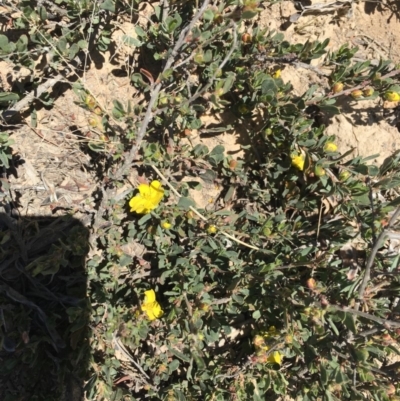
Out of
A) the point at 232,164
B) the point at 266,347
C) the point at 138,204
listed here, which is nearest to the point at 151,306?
the point at 138,204

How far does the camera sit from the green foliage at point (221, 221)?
8.96 ft

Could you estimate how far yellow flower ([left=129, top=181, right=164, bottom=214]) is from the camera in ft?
9.47

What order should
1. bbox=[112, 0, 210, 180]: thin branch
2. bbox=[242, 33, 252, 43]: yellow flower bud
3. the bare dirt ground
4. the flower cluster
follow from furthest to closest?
1. the bare dirt ground
2. bbox=[242, 33, 252, 43]: yellow flower bud
3. the flower cluster
4. bbox=[112, 0, 210, 180]: thin branch

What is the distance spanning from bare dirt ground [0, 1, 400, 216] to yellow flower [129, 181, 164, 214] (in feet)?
1.19

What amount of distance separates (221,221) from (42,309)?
1.28 metres

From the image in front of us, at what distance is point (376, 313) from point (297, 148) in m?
1.13

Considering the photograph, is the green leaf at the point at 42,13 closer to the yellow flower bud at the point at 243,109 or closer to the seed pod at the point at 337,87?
the yellow flower bud at the point at 243,109

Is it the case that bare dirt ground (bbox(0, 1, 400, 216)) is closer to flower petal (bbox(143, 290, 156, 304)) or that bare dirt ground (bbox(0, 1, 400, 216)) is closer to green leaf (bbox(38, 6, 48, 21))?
green leaf (bbox(38, 6, 48, 21))

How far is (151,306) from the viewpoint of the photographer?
9.56 feet

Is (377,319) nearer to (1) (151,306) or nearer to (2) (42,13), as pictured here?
(1) (151,306)

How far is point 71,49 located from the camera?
2822 millimetres

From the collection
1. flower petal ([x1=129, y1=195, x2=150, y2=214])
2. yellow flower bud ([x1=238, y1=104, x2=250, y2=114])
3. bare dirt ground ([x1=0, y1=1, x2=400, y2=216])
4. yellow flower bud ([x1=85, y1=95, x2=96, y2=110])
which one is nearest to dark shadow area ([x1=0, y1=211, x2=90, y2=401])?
bare dirt ground ([x1=0, y1=1, x2=400, y2=216])

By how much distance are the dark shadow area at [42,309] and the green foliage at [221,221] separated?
0.08 meters

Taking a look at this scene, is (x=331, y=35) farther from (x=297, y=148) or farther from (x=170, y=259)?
(x=170, y=259)
